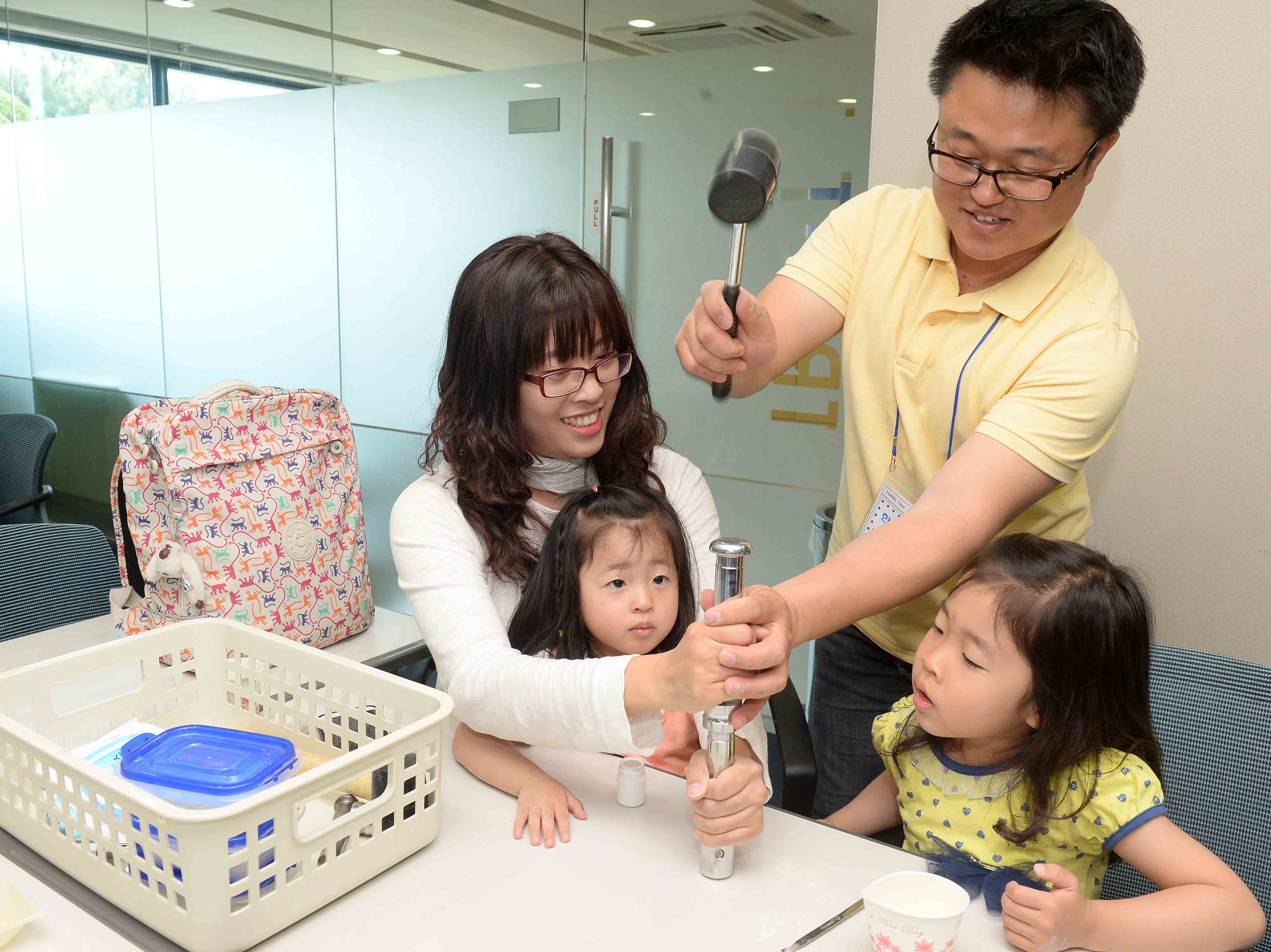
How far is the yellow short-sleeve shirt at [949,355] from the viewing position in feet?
3.97

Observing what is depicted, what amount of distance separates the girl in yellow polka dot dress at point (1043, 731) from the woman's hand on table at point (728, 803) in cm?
22

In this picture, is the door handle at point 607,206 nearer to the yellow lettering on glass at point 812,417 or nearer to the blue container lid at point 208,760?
the yellow lettering on glass at point 812,417

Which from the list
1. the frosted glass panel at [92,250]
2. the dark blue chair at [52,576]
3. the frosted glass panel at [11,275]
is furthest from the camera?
the frosted glass panel at [11,275]

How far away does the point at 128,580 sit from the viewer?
1739 millimetres

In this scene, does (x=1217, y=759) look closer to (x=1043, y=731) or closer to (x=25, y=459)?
(x=1043, y=731)

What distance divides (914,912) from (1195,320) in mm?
1222

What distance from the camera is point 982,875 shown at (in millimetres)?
1000

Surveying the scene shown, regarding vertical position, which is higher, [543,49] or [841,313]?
[543,49]

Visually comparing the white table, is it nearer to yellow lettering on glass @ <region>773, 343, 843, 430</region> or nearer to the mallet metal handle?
the mallet metal handle

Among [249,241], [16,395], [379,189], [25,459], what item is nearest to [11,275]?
[16,395]

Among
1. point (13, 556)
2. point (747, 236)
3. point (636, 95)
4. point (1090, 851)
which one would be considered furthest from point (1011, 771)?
point (636, 95)

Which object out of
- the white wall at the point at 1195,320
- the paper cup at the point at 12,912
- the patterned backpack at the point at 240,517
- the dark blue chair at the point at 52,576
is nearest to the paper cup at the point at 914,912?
the paper cup at the point at 12,912

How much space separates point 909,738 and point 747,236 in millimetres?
1776

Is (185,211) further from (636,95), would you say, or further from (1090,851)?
(1090,851)
